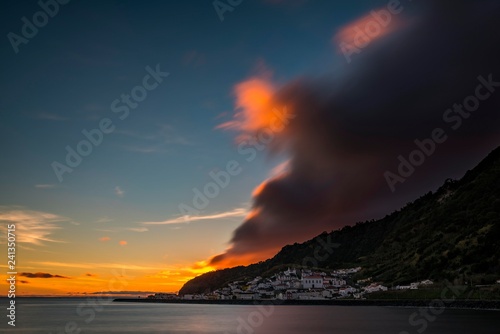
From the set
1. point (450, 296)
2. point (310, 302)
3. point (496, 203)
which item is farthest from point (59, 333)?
point (496, 203)

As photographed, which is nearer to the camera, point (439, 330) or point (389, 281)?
point (439, 330)

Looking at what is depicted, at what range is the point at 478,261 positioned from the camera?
152 m

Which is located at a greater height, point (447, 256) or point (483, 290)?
point (447, 256)

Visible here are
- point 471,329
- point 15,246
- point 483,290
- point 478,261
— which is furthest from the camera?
point 478,261

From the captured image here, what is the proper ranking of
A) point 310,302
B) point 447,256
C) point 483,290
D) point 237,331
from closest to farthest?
point 237,331 < point 483,290 < point 447,256 < point 310,302

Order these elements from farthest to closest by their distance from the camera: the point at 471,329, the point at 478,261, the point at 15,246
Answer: the point at 478,261, the point at 471,329, the point at 15,246

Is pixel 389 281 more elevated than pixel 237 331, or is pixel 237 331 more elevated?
pixel 389 281

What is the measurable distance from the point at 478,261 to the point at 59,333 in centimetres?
12530

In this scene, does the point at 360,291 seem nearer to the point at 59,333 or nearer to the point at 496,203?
the point at 496,203

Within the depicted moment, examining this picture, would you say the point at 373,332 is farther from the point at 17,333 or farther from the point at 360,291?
→ the point at 360,291

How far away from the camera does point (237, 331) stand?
259 ft

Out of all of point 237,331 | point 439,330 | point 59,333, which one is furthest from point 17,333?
point 439,330

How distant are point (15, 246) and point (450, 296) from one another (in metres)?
121

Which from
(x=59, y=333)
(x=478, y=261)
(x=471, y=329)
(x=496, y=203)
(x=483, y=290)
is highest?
(x=496, y=203)
